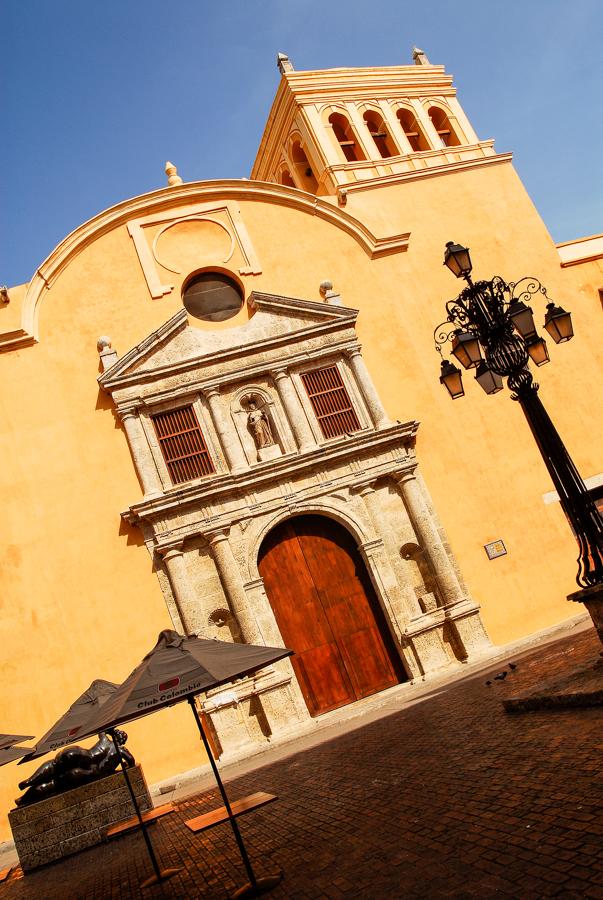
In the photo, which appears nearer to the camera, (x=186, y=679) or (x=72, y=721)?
(x=186, y=679)

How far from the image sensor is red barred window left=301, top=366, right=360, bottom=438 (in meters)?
14.3

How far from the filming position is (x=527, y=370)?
784 centimetres

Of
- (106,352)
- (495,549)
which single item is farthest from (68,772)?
(495,549)

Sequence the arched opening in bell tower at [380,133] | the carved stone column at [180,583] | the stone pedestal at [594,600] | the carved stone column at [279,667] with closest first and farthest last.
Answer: the stone pedestal at [594,600]
the carved stone column at [279,667]
the carved stone column at [180,583]
the arched opening in bell tower at [380,133]

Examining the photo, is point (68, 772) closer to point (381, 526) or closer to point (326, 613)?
point (326, 613)

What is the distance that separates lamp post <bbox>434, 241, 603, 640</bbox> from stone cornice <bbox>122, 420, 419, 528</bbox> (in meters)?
5.56

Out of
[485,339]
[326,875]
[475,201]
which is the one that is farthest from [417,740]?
[475,201]

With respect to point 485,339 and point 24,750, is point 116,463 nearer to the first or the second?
point 24,750

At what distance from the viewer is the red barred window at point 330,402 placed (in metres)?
14.3

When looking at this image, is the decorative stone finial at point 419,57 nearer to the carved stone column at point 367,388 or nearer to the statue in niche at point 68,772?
the carved stone column at point 367,388

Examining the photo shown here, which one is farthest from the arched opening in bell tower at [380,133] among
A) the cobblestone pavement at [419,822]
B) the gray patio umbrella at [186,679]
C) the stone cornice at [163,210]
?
the gray patio umbrella at [186,679]

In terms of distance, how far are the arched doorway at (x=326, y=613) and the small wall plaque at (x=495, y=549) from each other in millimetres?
2485

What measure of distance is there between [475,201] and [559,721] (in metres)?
13.8

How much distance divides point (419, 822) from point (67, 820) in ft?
19.6
